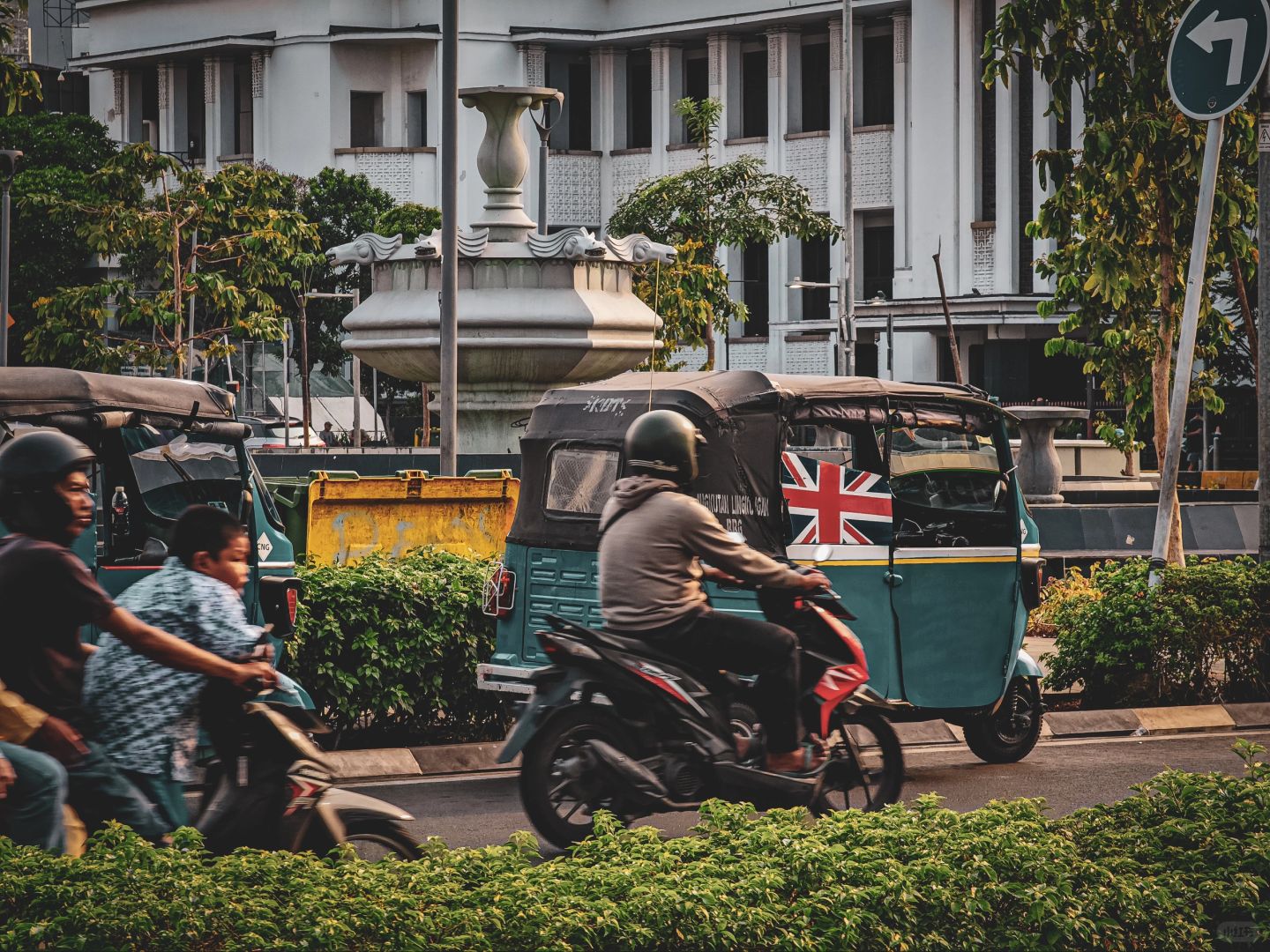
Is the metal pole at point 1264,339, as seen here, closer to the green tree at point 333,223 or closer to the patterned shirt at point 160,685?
the patterned shirt at point 160,685

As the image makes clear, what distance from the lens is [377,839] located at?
19.0 ft

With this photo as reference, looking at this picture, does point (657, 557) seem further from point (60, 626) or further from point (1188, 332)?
point (1188, 332)

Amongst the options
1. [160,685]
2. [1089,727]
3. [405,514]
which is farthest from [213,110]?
[160,685]

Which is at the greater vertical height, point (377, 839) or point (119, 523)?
point (119, 523)

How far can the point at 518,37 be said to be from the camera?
59594 millimetres

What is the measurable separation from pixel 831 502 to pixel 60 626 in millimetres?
5135

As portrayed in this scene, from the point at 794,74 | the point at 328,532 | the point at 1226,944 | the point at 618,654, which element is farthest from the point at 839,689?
the point at 794,74

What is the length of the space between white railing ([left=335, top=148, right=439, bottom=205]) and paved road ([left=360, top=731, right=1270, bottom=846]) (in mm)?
51381

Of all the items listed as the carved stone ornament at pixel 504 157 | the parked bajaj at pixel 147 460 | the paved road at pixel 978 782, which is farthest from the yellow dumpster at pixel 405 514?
the carved stone ornament at pixel 504 157

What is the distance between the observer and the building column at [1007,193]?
50.1 meters

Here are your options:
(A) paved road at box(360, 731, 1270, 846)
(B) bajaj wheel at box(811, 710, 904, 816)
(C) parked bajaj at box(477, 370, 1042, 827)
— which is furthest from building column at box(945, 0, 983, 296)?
(B) bajaj wheel at box(811, 710, 904, 816)

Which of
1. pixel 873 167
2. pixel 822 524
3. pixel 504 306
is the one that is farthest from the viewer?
pixel 873 167

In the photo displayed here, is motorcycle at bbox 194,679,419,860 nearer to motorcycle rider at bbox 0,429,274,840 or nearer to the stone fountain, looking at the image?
motorcycle rider at bbox 0,429,274,840

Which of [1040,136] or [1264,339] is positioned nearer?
[1264,339]
